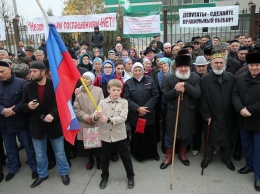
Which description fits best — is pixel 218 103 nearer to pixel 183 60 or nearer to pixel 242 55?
pixel 183 60

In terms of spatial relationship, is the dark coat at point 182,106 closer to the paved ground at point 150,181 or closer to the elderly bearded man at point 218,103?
the elderly bearded man at point 218,103

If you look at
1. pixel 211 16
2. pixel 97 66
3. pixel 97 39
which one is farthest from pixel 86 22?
pixel 97 66

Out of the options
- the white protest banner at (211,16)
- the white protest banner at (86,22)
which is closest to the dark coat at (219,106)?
the white protest banner at (211,16)

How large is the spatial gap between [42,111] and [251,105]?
10.6ft

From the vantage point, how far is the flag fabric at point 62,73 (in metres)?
3.00

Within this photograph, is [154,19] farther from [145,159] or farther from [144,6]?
[144,6]

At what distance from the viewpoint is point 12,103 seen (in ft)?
13.3

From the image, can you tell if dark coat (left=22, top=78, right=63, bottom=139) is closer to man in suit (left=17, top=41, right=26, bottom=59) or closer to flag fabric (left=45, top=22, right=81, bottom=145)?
flag fabric (left=45, top=22, right=81, bottom=145)

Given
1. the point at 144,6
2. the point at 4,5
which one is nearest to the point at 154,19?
the point at 4,5

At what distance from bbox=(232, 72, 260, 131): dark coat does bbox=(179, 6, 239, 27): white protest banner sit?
18.1 ft

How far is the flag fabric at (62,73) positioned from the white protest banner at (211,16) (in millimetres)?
6855

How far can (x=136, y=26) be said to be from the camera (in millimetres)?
9320

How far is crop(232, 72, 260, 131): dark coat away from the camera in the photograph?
366 cm

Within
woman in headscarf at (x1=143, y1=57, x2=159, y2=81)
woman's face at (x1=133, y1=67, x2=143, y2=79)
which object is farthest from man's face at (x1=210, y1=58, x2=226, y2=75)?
woman in headscarf at (x1=143, y1=57, x2=159, y2=81)
